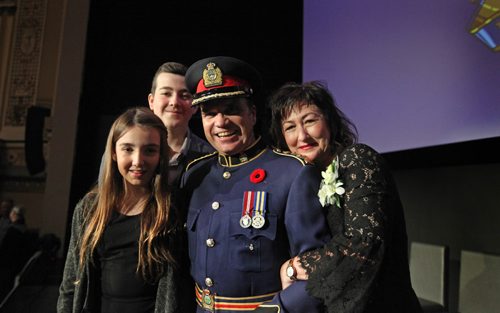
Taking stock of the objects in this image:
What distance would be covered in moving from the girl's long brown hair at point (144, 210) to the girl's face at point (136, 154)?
26mm

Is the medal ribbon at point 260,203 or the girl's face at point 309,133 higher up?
the girl's face at point 309,133

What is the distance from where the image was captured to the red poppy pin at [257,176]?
1.17 meters

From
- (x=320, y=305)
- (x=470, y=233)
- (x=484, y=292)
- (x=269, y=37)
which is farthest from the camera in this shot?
(x=269, y=37)

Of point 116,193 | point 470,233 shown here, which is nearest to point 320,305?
point 116,193

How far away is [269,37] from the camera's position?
4.20 metres

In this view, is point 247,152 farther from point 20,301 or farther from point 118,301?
point 20,301

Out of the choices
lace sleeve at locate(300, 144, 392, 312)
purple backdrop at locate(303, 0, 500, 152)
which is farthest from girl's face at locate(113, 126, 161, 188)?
purple backdrop at locate(303, 0, 500, 152)

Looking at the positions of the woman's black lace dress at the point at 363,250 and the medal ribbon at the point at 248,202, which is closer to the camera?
the woman's black lace dress at the point at 363,250

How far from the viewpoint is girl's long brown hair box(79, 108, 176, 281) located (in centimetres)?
125

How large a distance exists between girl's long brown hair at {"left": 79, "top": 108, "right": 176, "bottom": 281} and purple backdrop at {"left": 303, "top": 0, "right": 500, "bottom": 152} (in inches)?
75.1

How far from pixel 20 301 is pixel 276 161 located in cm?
366

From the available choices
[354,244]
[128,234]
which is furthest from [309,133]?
[128,234]

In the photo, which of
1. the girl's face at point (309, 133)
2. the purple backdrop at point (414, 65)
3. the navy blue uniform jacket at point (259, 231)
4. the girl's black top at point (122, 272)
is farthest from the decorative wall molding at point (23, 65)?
the navy blue uniform jacket at point (259, 231)

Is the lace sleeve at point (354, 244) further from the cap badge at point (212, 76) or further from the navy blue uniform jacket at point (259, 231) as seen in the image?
the cap badge at point (212, 76)
